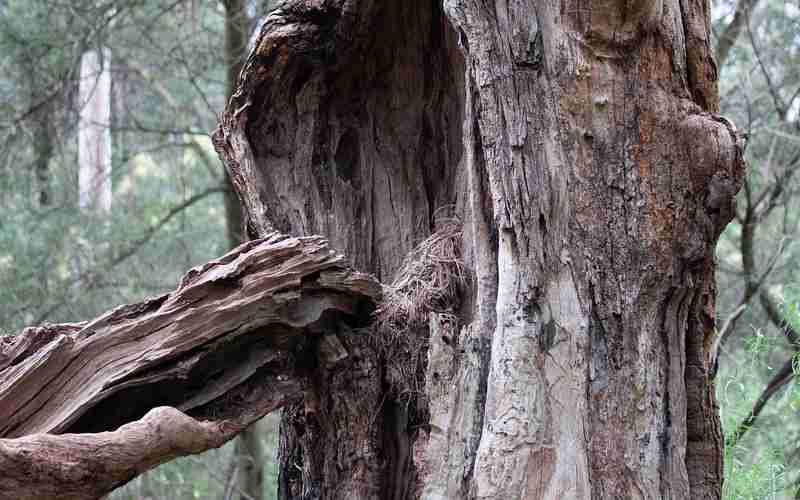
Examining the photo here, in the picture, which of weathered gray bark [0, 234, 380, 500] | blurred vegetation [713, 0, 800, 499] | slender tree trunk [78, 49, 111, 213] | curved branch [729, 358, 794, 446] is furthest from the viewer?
slender tree trunk [78, 49, 111, 213]

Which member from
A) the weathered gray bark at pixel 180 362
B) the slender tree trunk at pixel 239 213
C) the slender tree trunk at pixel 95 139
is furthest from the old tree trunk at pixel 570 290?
the slender tree trunk at pixel 95 139

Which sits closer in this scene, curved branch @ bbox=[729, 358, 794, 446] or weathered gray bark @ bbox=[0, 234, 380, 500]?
weathered gray bark @ bbox=[0, 234, 380, 500]

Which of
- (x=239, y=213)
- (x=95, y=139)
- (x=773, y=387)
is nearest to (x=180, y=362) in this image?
(x=773, y=387)

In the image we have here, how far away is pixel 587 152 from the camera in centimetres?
251

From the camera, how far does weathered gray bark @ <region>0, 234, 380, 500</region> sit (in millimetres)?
2260

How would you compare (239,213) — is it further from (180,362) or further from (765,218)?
(180,362)

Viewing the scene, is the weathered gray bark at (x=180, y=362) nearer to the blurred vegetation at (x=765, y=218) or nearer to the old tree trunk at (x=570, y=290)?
the old tree trunk at (x=570, y=290)

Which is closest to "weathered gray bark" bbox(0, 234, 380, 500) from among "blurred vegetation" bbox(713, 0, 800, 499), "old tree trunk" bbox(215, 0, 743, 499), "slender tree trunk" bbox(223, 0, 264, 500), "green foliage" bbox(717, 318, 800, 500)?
"old tree trunk" bbox(215, 0, 743, 499)

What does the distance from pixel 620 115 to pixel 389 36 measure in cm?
107

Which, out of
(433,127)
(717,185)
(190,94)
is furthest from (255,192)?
(190,94)

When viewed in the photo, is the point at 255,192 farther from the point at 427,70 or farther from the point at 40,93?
the point at 40,93

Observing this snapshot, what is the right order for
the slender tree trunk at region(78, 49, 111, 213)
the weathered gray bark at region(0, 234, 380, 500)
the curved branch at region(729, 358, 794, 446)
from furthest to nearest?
the slender tree trunk at region(78, 49, 111, 213)
the curved branch at region(729, 358, 794, 446)
the weathered gray bark at region(0, 234, 380, 500)

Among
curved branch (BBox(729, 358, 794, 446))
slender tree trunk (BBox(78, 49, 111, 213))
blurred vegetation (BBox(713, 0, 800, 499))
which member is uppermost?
slender tree trunk (BBox(78, 49, 111, 213))

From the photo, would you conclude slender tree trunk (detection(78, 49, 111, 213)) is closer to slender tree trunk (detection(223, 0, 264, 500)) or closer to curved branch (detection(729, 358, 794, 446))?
A: slender tree trunk (detection(223, 0, 264, 500))
